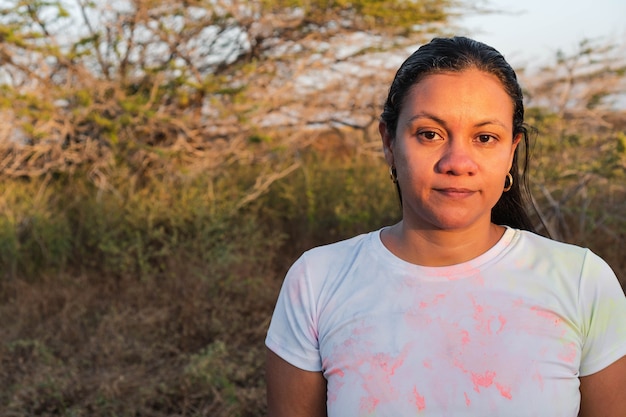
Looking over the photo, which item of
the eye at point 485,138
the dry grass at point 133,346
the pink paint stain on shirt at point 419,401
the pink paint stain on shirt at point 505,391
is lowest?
the dry grass at point 133,346

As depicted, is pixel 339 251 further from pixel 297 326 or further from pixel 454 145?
pixel 454 145

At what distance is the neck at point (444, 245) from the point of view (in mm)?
1319

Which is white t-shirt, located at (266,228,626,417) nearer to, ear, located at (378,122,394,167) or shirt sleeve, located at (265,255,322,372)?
shirt sleeve, located at (265,255,322,372)

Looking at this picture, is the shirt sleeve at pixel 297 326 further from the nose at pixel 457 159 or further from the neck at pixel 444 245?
the nose at pixel 457 159

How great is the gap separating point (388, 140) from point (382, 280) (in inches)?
11.1

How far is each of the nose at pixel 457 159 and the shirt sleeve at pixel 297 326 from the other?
33 centimetres

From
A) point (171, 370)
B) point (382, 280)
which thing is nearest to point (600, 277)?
point (382, 280)

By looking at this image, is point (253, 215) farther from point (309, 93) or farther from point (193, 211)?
point (309, 93)

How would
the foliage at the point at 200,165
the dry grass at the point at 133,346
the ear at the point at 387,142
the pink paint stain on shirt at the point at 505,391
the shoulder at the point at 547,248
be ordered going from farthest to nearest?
the foliage at the point at 200,165 → the dry grass at the point at 133,346 → the ear at the point at 387,142 → the shoulder at the point at 547,248 → the pink paint stain on shirt at the point at 505,391

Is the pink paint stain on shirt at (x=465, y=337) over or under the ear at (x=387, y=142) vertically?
under

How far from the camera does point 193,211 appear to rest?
5.89 m

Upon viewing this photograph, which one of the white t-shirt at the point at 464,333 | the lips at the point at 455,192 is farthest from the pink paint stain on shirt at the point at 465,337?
the lips at the point at 455,192

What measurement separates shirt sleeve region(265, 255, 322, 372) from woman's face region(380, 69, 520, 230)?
0.86 ft

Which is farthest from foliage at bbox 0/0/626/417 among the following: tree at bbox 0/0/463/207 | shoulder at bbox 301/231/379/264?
shoulder at bbox 301/231/379/264
